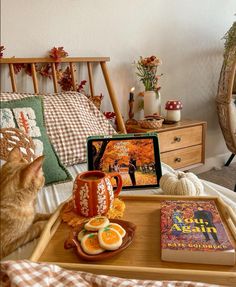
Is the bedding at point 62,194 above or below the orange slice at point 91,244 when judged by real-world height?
below

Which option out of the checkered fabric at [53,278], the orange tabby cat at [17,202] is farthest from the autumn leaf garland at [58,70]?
the checkered fabric at [53,278]

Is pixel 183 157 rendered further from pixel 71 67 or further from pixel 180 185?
pixel 180 185

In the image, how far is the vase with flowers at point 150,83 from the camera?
226 cm

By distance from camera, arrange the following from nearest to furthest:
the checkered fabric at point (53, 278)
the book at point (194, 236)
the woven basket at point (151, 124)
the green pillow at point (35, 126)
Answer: the checkered fabric at point (53, 278), the book at point (194, 236), the green pillow at point (35, 126), the woven basket at point (151, 124)

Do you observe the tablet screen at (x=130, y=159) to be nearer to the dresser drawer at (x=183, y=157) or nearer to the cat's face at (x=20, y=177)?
the cat's face at (x=20, y=177)

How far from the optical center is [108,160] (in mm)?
1125

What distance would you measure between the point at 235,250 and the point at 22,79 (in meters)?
1.67

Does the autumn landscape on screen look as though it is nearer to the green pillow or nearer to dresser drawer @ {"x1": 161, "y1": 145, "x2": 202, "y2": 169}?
the green pillow

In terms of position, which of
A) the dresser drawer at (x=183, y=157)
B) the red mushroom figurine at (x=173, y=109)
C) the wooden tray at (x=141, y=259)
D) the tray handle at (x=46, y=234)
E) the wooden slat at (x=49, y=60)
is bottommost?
the dresser drawer at (x=183, y=157)

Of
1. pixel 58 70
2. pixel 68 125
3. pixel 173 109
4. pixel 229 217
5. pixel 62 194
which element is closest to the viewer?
pixel 229 217

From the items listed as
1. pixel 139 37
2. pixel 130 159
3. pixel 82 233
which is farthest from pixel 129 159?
pixel 139 37

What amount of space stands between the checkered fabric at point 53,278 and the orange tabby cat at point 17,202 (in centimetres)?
18

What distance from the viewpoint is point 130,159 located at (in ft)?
3.79

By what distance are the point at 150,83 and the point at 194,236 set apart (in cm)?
178
